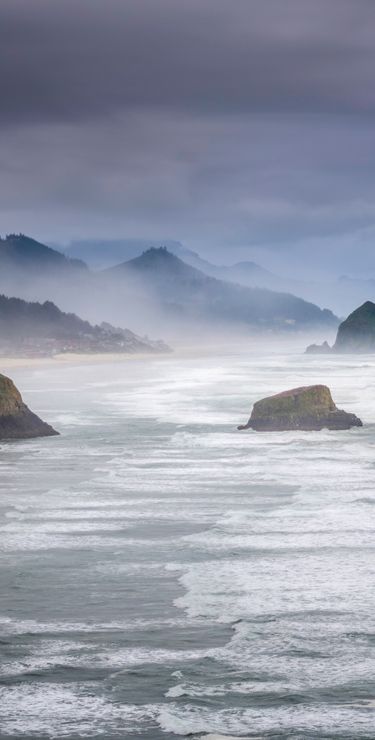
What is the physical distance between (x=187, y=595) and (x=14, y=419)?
28.5 m

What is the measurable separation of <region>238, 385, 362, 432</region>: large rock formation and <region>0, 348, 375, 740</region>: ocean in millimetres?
8431

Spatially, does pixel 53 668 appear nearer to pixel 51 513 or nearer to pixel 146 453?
pixel 51 513

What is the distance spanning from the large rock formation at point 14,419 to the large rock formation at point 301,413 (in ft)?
31.3

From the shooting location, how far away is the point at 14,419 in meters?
46.9

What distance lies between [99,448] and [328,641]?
1102 inches

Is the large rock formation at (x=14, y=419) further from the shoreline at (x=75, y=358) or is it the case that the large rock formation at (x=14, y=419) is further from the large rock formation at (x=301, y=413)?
the shoreline at (x=75, y=358)

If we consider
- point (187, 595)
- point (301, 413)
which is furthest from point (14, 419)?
point (187, 595)

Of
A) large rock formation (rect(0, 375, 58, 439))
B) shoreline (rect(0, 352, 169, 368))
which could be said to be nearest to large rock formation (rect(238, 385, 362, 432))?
large rock formation (rect(0, 375, 58, 439))

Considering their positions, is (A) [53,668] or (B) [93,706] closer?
(B) [93,706]

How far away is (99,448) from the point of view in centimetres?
4394

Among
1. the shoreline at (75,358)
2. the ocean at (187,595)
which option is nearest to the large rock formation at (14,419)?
the ocean at (187,595)

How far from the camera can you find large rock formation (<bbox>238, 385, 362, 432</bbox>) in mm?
50031

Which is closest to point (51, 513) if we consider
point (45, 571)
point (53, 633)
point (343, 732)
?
point (45, 571)

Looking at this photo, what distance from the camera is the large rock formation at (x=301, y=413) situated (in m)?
50.0
